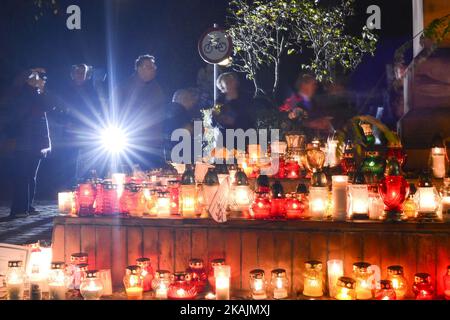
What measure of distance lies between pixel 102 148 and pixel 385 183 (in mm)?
5168

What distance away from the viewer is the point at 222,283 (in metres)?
3.52

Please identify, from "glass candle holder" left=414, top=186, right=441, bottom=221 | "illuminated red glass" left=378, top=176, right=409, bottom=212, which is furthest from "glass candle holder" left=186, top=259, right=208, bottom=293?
"glass candle holder" left=414, top=186, right=441, bottom=221

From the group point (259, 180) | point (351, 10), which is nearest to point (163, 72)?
point (351, 10)

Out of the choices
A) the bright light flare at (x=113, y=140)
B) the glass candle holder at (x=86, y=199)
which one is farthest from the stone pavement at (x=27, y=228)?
the glass candle holder at (x=86, y=199)

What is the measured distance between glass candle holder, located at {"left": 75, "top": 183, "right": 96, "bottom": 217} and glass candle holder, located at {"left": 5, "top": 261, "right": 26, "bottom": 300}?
62 centimetres

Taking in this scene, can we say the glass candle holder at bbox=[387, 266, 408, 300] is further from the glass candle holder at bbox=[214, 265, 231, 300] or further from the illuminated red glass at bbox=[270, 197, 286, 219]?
the glass candle holder at bbox=[214, 265, 231, 300]

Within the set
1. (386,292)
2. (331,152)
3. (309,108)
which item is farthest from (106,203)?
(309,108)

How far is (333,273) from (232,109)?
361cm

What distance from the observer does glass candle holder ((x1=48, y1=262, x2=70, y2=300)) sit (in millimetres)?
3580

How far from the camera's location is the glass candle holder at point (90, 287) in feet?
11.6

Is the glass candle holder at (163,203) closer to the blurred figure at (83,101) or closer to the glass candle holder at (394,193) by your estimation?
the glass candle holder at (394,193)

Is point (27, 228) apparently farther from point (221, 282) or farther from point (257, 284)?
point (257, 284)

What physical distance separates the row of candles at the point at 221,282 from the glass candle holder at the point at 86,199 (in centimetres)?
44
